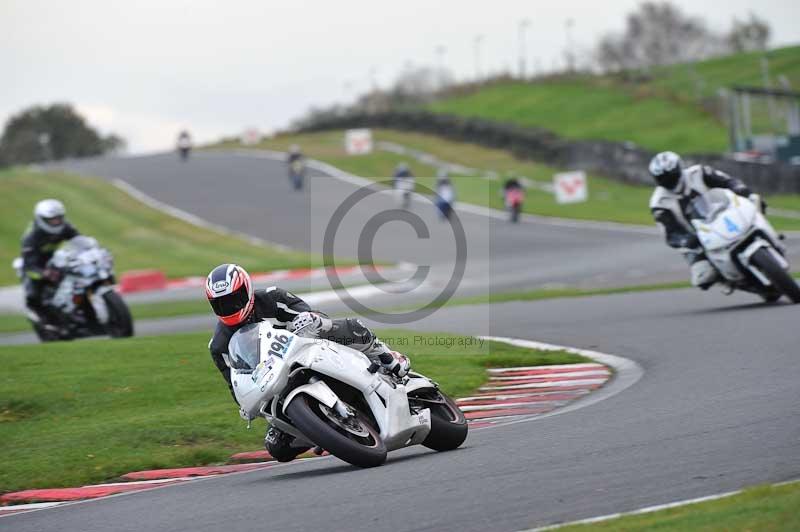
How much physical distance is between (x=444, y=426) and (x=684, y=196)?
7.07m

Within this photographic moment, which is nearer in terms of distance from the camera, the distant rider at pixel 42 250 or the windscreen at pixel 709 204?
the windscreen at pixel 709 204

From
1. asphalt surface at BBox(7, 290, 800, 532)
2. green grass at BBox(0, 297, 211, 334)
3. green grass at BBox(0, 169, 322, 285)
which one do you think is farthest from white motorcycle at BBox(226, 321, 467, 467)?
green grass at BBox(0, 169, 322, 285)

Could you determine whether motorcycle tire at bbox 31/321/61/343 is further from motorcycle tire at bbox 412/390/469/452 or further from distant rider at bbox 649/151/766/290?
motorcycle tire at bbox 412/390/469/452

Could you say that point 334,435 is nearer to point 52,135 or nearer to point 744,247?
point 744,247

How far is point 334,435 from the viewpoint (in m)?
7.00

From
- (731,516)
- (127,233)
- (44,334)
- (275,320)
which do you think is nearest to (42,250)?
(44,334)

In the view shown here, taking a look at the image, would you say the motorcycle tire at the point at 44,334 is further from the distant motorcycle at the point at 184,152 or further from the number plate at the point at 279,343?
the distant motorcycle at the point at 184,152

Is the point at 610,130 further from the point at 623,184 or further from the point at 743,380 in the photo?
the point at 743,380

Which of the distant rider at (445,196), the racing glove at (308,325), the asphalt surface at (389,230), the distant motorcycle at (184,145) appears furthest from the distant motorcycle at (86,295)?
the distant motorcycle at (184,145)

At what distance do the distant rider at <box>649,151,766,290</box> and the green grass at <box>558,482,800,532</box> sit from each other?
8636 millimetres

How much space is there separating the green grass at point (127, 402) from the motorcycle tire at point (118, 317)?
2070mm

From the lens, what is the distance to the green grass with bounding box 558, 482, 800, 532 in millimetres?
4934

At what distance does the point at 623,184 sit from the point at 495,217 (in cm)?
701

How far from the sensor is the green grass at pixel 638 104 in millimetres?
47469
